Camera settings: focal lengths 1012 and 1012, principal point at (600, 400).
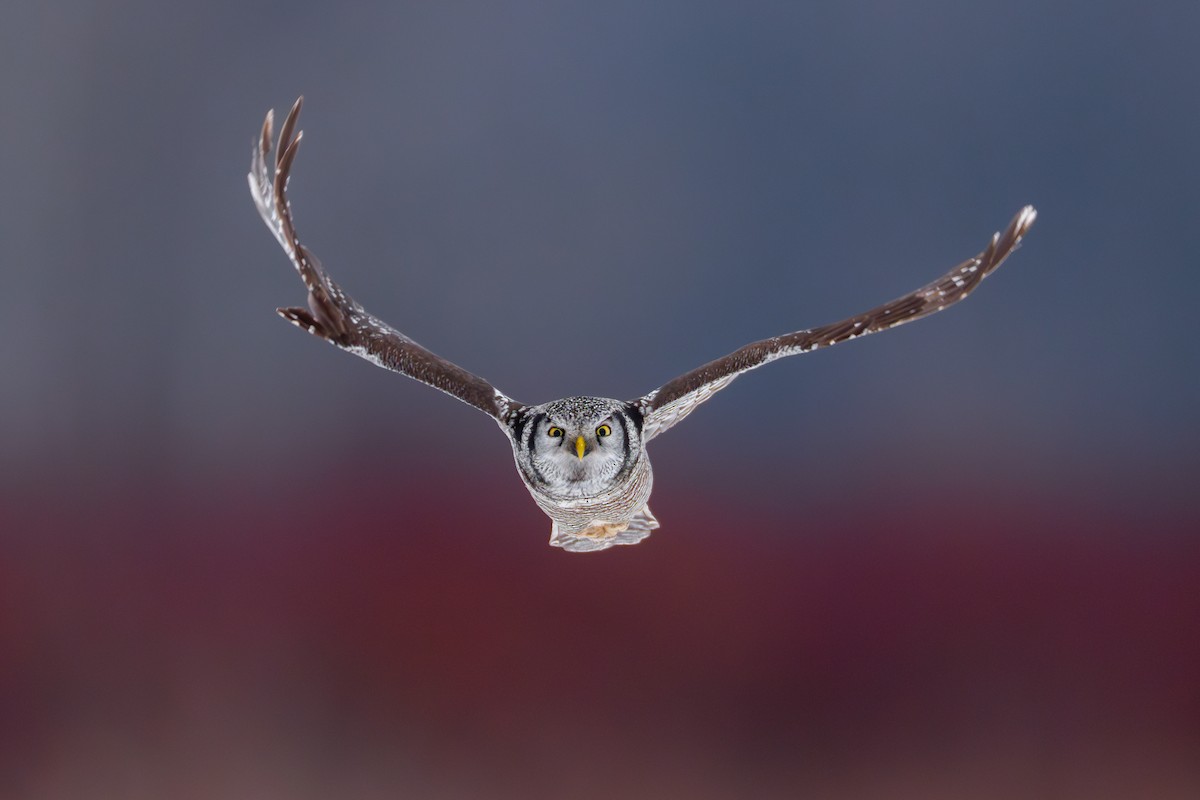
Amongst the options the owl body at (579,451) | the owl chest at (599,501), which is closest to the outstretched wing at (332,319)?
Result: the owl body at (579,451)

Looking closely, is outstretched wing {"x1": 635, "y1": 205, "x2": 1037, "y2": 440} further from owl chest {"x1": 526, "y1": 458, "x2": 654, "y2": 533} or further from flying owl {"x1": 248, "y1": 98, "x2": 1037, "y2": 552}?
owl chest {"x1": 526, "y1": 458, "x2": 654, "y2": 533}

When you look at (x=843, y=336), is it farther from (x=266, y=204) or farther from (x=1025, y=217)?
(x=266, y=204)

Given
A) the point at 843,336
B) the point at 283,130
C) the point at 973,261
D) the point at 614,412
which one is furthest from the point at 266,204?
the point at 973,261

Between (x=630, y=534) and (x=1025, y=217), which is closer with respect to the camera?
(x=1025, y=217)

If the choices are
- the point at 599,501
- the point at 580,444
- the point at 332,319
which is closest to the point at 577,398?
the point at 580,444

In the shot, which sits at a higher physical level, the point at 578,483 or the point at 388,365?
the point at 388,365

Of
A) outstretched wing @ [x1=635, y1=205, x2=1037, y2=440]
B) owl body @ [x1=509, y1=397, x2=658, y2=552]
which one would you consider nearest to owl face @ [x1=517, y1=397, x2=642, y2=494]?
owl body @ [x1=509, y1=397, x2=658, y2=552]
